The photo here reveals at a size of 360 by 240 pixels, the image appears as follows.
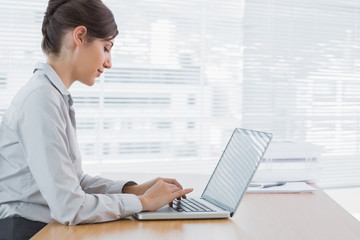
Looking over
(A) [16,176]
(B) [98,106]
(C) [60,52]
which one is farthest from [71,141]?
(B) [98,106]

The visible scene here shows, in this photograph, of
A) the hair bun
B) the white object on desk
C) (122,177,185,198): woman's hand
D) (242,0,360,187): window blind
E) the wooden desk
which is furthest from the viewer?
(242,0,360,187): window blind

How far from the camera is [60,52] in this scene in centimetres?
147

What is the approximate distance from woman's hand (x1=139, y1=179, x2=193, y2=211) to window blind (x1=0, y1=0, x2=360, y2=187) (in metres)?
1.89

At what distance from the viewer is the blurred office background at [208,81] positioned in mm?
3219

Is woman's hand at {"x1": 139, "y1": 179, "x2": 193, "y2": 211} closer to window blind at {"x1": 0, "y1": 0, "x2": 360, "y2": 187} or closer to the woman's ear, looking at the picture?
the woman's ear

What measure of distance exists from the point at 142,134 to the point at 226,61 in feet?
2.79

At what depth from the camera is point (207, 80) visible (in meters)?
3.46

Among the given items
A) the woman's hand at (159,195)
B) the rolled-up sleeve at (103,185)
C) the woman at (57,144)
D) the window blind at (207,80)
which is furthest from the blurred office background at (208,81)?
the woman's hand at (159,195)

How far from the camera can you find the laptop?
1337 mm

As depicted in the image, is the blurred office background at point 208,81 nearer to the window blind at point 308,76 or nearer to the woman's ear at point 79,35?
the window blind at point 308,76

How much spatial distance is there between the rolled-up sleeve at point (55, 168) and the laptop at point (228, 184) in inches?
4.4

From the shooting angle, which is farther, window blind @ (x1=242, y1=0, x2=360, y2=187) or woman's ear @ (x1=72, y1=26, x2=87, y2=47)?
window blind @ (x1=242, y1=0, x2=360, y2=187)

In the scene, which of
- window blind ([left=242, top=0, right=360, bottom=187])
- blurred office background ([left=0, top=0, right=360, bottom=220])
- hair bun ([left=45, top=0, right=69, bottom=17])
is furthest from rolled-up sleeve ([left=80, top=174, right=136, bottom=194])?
window blind ([left=242, top=0, right=360, bottom=187])

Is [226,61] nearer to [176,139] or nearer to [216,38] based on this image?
[216,38]
